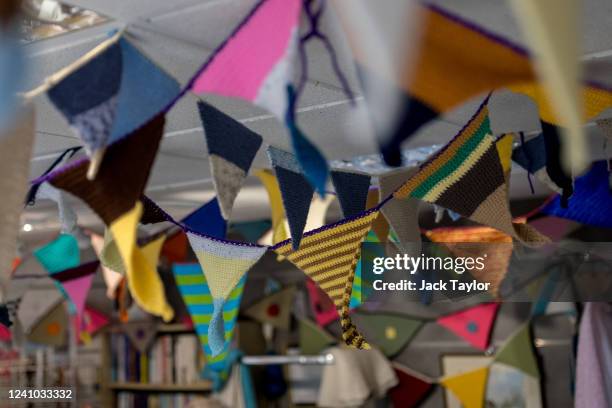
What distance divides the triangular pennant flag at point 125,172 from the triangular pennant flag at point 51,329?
3.90 meters

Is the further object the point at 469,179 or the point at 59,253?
the point at 59,253

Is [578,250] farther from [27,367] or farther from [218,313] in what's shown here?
[27,367]

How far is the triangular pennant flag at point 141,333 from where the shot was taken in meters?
4.85

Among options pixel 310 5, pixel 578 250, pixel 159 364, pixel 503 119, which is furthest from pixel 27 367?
pixel 310 5

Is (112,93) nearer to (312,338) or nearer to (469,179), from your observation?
(469,179)

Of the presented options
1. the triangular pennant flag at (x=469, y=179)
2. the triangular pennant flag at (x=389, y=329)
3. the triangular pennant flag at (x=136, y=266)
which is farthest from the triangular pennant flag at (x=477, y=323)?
the triangular pennant flag at (x=136, y=266)

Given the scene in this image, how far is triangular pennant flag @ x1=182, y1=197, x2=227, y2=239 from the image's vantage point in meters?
2.29

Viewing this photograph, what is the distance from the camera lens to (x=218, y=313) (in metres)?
1.63

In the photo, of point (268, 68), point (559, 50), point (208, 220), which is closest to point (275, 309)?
point (208, 220)

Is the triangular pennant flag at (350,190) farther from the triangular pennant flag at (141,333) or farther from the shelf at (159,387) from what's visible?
the triangular pennant flag at (141,333)

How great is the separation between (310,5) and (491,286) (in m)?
1.12

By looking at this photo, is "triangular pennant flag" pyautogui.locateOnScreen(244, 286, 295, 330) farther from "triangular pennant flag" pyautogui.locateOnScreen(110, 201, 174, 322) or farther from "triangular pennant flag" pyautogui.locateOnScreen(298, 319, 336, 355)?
"triangular pennant flag" pyautogui.locateOnScreen(110, 201, 174, 322)

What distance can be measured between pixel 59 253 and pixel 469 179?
177 centimetres

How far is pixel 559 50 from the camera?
2.49 ft
